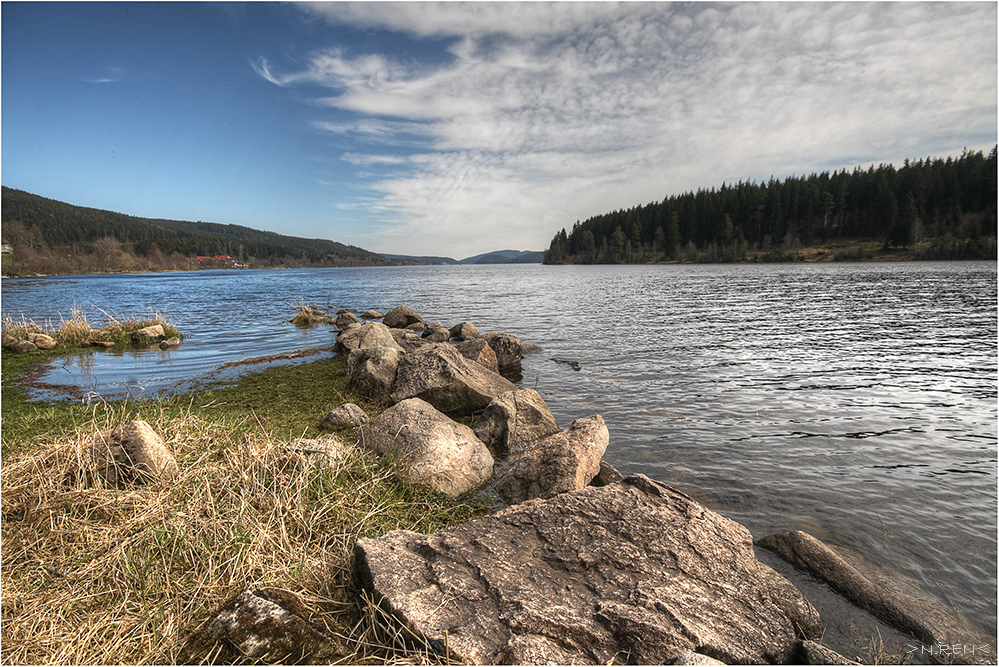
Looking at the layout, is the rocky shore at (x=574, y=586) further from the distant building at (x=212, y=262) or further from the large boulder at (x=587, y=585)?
the distant building at (x=212, y=262)

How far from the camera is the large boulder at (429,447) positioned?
6241mm

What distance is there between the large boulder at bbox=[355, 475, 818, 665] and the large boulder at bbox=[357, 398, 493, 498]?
6.31 ft

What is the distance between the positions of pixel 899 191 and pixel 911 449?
13389 cm

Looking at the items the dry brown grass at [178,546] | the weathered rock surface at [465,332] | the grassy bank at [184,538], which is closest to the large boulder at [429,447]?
the grassy bank at [184,538]

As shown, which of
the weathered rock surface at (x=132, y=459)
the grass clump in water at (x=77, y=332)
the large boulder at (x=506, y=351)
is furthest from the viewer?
the grass clump in water at (x=77, y=332)

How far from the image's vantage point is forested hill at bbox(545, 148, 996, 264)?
9181cm

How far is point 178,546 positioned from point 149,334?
1946cm

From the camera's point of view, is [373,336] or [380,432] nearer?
[380,432]

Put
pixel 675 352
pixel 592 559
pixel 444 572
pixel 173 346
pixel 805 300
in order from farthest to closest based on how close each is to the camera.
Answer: pixel 805 300 < pixel 173 346 < pixel 675 352 < pixel 592 559 < pixel 444 572

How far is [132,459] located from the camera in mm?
4828

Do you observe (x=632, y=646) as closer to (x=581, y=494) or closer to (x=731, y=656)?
(x=731, y=656)

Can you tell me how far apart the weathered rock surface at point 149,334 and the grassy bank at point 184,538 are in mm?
15476

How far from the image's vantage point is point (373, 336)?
14945mm

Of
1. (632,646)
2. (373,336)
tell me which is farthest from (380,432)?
(373,336)
